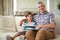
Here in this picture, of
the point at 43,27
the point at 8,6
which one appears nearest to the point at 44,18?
the point at 43,27

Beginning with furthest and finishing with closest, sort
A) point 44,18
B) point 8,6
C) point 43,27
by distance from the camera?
point 8,6 → point 44,18 → point 43,27

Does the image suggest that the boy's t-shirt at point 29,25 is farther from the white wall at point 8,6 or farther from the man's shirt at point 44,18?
the white wall at point 8,6

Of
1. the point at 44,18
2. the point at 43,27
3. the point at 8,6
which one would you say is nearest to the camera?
the point at 43,27

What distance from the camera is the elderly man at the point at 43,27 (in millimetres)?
2342

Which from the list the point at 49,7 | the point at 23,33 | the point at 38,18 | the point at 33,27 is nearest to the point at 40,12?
the point at 38,18

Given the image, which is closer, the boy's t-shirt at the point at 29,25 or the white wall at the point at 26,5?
the boy's t-shirt at the point at 29,25

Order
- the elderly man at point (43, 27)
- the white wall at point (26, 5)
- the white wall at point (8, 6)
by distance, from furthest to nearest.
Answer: the white wall at point (8, 6) < the white wall at point (26, 5) < the elderly man at point (43, 27)

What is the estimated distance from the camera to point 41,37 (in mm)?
2277

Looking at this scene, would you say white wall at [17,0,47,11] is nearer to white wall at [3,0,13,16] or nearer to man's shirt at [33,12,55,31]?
white wall at [3,0,13,16]

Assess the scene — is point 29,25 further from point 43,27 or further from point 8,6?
point 8,6

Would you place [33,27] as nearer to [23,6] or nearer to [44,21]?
[44,21]

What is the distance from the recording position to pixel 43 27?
2.54 meters

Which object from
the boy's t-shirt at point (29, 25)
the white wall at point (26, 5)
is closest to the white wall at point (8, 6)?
the white wall at point (26, 5)

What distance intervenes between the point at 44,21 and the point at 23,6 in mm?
3618
